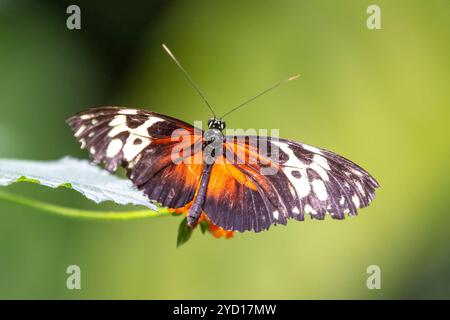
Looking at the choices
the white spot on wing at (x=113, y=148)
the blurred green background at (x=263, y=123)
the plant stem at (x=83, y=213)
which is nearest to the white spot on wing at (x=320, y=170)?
the plant stem at (x=83, y=213)

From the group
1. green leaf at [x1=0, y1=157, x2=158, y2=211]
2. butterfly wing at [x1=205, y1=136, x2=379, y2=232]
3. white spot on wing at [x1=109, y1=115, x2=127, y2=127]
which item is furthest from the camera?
white spot on wing at [x1=109, y1=115, x2=127, y2=127]

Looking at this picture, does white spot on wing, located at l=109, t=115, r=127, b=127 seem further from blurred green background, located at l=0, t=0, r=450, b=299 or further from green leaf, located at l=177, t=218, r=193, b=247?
blurred green background, located at l=0, t=0, r=450, b=299

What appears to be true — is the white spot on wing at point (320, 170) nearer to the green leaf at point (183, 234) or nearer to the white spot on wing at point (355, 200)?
the white spot on wing at point (355, 200)

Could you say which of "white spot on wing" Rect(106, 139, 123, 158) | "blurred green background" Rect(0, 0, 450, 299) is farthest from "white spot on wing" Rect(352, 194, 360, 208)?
"blurred green background" Rect(0, 0, 450, 299)

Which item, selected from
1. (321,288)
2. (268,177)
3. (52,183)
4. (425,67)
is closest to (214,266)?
(321,288)

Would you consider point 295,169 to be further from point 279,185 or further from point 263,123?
point 263,123

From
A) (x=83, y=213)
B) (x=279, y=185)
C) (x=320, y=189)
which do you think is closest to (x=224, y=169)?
(x=279, y=185)
